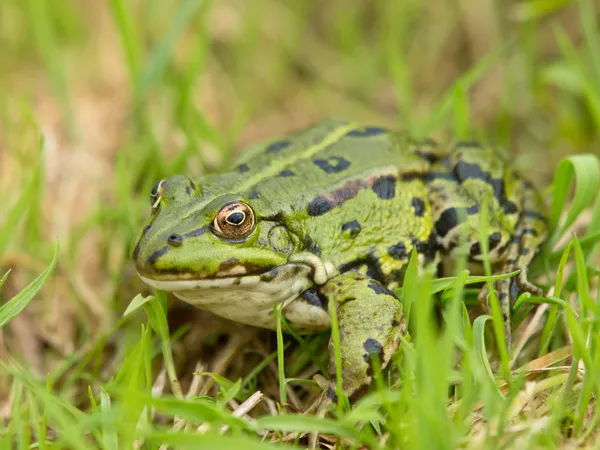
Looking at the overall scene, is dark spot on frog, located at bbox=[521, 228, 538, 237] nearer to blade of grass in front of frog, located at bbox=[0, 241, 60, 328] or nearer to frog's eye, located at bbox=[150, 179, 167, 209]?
frog's eye, located at bbox=[150, 179, 167, 209]

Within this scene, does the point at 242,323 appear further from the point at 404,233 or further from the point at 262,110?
the point at 262,110

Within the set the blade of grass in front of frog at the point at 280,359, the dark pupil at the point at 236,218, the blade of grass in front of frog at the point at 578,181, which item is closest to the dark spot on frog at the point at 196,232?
the dark pupil at the point at 236,218

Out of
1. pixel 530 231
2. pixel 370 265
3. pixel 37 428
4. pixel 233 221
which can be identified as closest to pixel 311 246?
pixel 370 265

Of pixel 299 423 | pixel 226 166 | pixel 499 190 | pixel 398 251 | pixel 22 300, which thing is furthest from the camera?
pixel 226 166

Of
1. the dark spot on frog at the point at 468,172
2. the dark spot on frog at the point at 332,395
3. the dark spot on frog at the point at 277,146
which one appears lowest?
the dark spot on frog at the point at 332,395

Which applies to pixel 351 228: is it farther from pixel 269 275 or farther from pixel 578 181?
pixel 578 181

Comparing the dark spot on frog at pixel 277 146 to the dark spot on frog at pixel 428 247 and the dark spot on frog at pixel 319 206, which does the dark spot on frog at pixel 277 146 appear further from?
the dark spot on frog at pixel 428 247

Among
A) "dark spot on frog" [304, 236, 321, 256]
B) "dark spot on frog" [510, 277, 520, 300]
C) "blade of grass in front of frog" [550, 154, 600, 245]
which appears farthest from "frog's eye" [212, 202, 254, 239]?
"blade of grass in front of frog" [550, 154, 600, 245]
